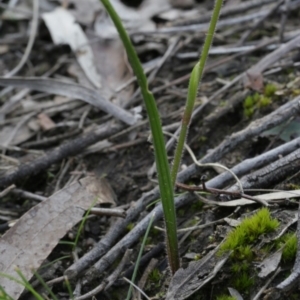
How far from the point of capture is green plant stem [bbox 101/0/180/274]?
4.69ft

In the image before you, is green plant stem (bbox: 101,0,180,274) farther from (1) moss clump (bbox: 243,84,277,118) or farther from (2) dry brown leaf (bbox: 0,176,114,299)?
(1) moss clump (bbox: 243,84,277,118)

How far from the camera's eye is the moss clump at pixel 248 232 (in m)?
1.82

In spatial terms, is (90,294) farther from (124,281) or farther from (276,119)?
(276,119)

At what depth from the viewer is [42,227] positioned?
2.16 metres

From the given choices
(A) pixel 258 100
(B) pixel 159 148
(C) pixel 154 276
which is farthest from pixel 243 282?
(A) pixel 258 100

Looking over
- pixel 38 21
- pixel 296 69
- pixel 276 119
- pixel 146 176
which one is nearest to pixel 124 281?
pixel 146 176

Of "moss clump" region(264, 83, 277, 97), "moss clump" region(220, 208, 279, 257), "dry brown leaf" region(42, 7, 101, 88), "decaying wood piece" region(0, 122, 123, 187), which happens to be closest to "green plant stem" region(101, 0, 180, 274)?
"moss clump" region(220, 208, 279, 257)

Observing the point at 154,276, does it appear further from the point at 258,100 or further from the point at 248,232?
the point at 258,100

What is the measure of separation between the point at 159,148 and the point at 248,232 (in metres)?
0.48

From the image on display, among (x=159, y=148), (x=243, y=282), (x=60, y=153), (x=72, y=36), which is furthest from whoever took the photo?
(x=72, y=36)

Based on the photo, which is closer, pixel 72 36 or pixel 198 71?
pixel 198 71

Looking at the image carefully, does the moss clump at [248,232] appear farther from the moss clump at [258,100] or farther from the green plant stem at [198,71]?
the moss clump at [258,100]

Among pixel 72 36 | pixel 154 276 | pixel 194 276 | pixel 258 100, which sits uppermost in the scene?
pixel 72 36

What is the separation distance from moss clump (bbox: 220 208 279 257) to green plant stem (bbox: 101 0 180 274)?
6.9 inches
